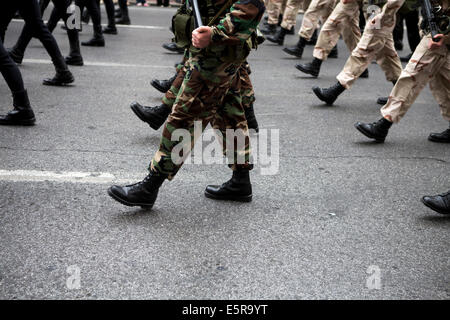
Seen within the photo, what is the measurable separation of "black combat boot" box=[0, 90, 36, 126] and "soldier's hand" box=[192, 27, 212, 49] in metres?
2.39

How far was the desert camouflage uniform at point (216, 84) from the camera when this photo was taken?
270 centimetres

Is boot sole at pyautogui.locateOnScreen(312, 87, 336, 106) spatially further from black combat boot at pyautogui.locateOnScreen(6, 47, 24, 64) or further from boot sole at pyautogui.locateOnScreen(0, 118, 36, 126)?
black combat boot at pyautogui.locateOnScreen(6, 47, 24, 64)

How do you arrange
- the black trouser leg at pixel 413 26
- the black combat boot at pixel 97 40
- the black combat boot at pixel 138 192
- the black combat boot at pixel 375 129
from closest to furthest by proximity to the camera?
the black combat boot at pixel 138 192
the black combat boot at pixel 375 129
the black combat boot at pixel 97 40
the black trouser leg at pixel 413 26

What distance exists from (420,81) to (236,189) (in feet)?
6.72

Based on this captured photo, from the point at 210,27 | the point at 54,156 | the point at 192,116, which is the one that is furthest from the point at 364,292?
the point at 54,156

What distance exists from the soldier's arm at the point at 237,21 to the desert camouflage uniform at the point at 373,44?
290cm

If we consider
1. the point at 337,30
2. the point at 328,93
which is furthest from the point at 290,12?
the point at 328,93

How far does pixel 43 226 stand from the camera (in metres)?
2.86

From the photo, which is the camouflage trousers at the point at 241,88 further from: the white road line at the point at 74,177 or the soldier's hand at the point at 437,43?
the soldier's hand at the point at 437,43

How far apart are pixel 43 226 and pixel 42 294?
2.14 ft

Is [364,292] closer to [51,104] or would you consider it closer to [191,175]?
[191,175]

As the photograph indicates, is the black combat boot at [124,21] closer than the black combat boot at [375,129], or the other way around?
the black combat boot at [375,129]

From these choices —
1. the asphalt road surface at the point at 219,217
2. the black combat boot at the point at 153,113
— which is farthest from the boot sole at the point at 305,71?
the black combat boot at the point at 153,113

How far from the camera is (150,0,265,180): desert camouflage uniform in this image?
Result: 106 inches
